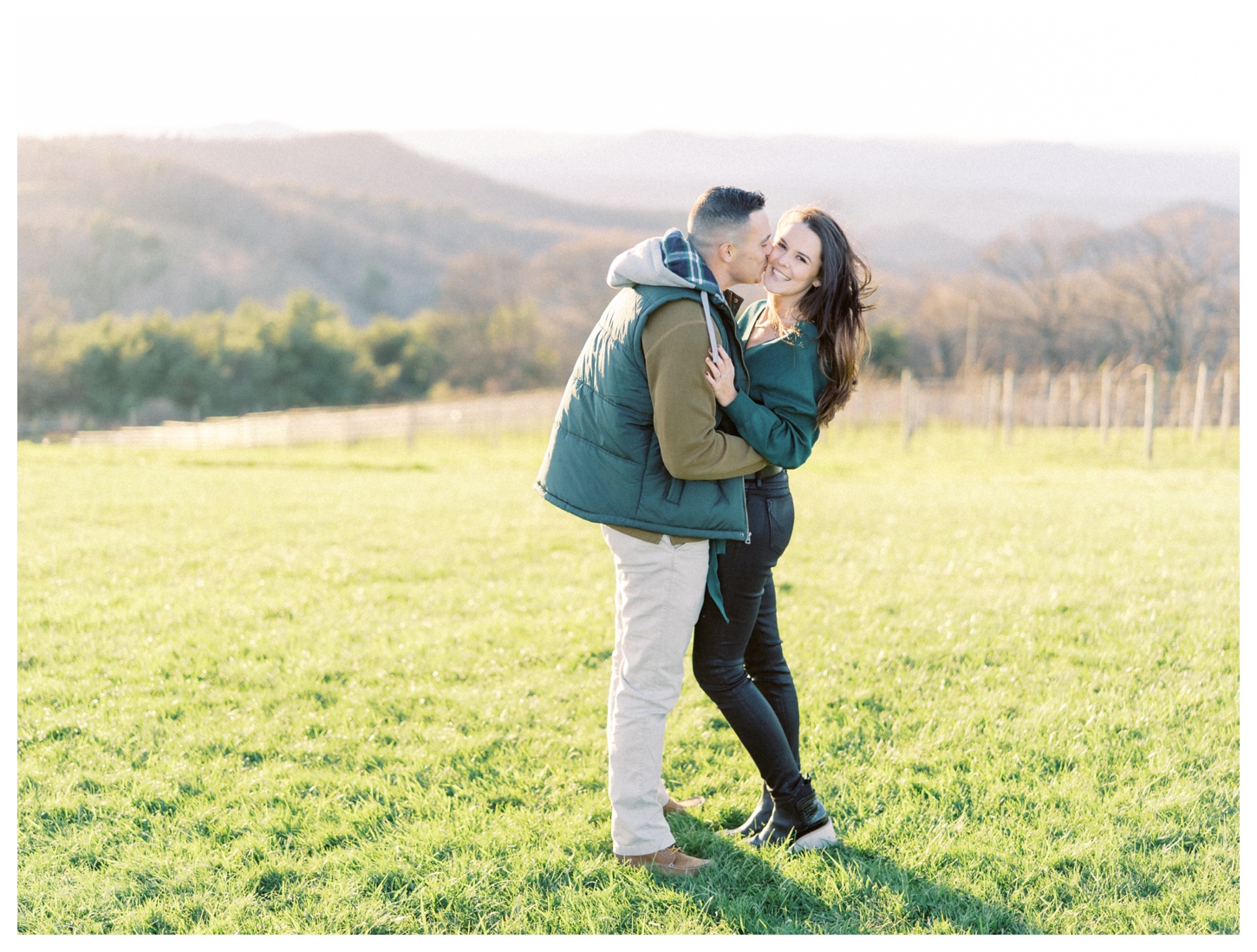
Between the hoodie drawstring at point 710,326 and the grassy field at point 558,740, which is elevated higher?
the hoodie drawstring at point 710,326

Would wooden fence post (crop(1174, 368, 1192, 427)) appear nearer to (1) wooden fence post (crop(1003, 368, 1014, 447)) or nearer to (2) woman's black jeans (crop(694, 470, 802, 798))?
(1) wooden fence post (crop(1003, 368, 1014, 447))

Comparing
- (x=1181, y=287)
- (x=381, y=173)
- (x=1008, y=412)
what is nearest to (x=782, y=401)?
(x=1008, y=412)

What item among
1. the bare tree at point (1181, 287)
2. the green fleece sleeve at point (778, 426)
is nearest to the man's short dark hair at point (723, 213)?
the green fleece sleeve at point (778, 426)

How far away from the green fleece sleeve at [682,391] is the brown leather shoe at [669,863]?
1246mm

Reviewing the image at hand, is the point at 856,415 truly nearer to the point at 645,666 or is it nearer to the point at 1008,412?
the point at 1008,412

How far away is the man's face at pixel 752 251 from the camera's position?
277 cm

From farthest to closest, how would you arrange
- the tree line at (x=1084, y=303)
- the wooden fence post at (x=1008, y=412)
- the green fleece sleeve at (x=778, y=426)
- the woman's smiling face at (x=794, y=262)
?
the tree line at (x=1084, y=303), the wooden fence post at (x=1008, y=412), the woman's smiling face at (x=794, y=262), the green fleece sleeve at (x=778, y=426)

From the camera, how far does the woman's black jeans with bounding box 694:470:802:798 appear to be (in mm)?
2953

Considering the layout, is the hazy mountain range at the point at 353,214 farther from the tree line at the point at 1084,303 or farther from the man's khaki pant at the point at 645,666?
the man's khaki pant at the point at 645,666

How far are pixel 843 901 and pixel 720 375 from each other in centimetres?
160

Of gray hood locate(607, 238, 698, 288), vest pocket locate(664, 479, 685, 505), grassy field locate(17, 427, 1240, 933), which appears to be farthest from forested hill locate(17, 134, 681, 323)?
vest pocket locate(664, 479, 685, 505)

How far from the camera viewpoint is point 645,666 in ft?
9.64
